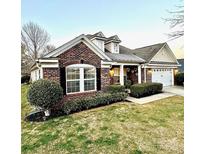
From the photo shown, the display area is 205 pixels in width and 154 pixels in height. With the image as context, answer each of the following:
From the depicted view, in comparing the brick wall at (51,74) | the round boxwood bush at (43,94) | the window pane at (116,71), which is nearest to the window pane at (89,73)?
the brick wall at (51,74)

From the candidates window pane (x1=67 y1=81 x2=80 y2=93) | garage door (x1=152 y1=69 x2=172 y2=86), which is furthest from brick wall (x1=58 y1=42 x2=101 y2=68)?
garage door (x1=152 y1=69 x2=172 y2=86)

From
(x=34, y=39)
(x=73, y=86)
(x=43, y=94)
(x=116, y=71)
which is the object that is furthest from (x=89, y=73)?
(x=34, y=39)

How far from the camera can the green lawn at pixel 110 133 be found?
3.01m

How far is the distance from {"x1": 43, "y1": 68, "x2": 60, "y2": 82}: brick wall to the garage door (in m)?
6.97

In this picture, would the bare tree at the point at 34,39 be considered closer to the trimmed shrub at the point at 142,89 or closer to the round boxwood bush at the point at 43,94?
the round boxwood bush at the point at 43,94

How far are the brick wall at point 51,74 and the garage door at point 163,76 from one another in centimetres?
697

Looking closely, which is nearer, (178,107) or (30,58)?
(178,107)

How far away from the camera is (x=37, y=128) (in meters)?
4.26

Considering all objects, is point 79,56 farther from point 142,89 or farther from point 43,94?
point 142,89

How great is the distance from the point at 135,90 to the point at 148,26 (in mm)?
3125

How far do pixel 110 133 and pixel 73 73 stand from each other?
333 centimetres
